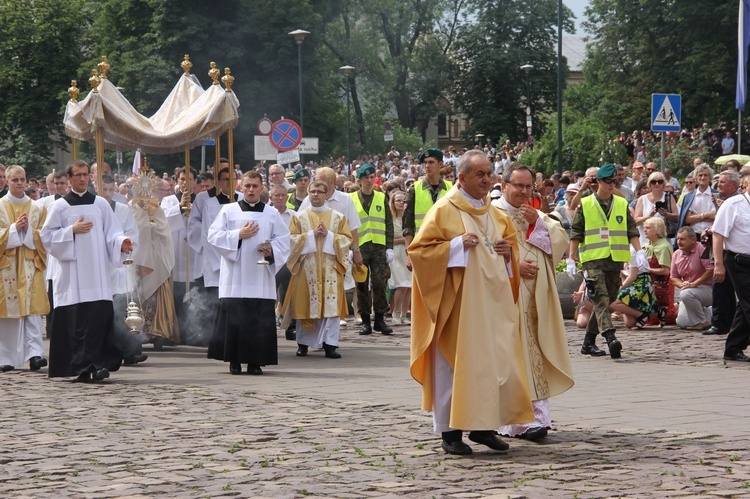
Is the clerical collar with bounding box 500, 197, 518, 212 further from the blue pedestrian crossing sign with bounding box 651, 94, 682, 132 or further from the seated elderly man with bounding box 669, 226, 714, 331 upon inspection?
the blue pedestrian crossing sign with bounding box 651, 94, 682, 132

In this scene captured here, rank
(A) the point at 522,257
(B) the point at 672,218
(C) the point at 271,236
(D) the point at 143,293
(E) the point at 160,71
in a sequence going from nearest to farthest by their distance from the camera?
(A) the point at 522,257, (C) the point at 271,236, (D) the point at 143,293, (B) the point at 672,218, (E) the point at 160,71

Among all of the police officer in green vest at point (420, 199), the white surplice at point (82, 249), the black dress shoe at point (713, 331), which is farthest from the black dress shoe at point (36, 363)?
the black dress shoe at point (713, 331)

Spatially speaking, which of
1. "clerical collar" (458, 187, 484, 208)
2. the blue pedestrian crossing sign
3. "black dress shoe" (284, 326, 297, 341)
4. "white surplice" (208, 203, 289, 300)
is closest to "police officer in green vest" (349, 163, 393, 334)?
"black dress shoe" (284, 326, 297, 341)

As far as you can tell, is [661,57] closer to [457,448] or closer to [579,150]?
[579,150]

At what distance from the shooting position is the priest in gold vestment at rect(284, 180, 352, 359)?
14305mm

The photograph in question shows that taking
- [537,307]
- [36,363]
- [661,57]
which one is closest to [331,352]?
[36,363]

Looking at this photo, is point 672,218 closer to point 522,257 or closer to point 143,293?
point 143,293

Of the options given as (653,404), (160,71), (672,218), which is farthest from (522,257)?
(160,71)

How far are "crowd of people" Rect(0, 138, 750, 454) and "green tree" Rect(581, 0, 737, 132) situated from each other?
29096 mm

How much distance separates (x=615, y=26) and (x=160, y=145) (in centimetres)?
3872

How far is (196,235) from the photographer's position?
50.6 feet

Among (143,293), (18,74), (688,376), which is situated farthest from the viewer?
(18,74)

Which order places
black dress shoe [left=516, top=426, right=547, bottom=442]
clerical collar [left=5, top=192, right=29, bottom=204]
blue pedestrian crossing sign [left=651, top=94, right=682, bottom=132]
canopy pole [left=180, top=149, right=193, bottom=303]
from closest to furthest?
black dress shoe [left=516, top=426, right=547, bottom=442]
clerical collar [left=5, top=192, right=29, bottom=204]
canopy pole [left=180, top=149, right=193, bottom=303]
blue pedestrian crossing sign [left=651, top=94, right=682, bottom=132]

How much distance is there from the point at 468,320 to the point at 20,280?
6.89 meters
